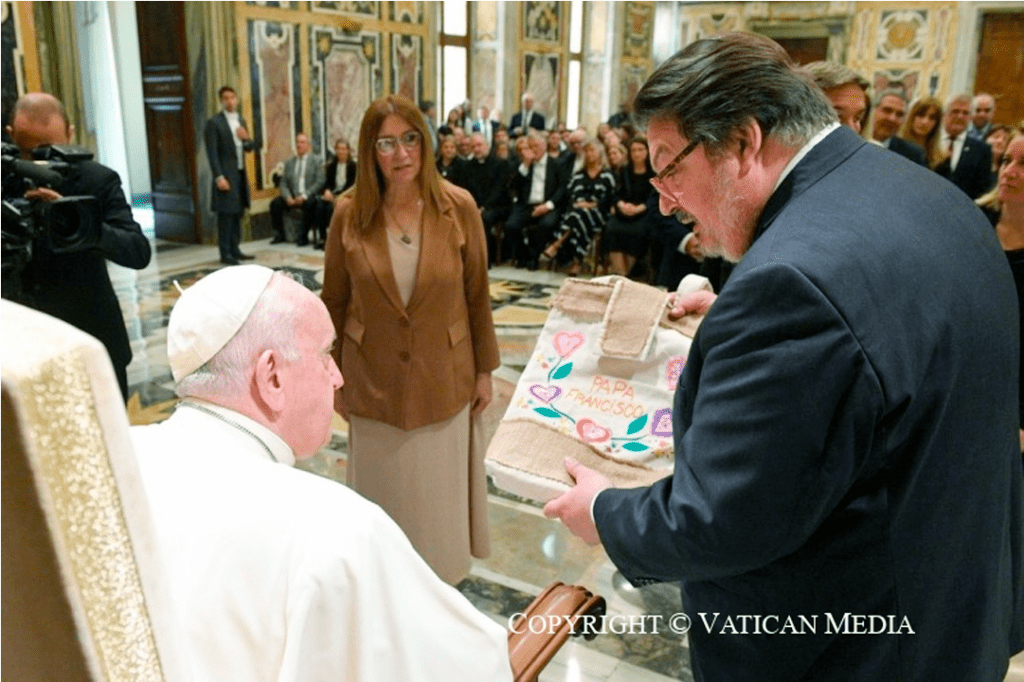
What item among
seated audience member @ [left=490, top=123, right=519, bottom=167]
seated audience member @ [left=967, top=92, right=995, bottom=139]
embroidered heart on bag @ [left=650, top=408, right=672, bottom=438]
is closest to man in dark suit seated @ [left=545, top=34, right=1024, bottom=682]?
embroidered heart on bag @ [left=650, top=408, right=672, bottom=438]

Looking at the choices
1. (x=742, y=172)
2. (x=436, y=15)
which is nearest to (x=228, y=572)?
(x=742, y=172)

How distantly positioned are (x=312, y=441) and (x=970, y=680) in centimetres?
A: 111

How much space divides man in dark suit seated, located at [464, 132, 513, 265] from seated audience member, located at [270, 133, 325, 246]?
2.18m

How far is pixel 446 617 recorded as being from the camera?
1.22 meters

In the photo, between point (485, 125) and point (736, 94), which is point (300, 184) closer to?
point (485, 125)

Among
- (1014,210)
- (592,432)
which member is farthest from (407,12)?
(592,432)

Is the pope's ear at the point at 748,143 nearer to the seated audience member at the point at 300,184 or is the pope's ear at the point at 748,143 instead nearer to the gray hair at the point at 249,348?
the gray hair at the point at 249,348

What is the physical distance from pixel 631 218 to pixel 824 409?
758cm

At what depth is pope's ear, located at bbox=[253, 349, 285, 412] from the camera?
1317 mm

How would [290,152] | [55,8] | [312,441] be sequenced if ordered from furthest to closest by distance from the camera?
[290,152] < [55,8] < [312,441]

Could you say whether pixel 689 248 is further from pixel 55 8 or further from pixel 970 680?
pixel 55 8

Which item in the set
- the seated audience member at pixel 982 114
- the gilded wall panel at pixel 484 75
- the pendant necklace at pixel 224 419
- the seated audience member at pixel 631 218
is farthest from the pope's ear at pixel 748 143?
the gilded wall panel at pixel 484 75

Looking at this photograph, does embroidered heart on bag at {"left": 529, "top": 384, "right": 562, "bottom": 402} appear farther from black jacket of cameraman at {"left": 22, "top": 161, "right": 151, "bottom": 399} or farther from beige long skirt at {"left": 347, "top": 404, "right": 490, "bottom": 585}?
black jacket of cameraman at {"left": 22, "top": 161, "right": 151, "bottom": 399}

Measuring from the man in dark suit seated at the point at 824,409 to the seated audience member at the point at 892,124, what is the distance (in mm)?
4020
